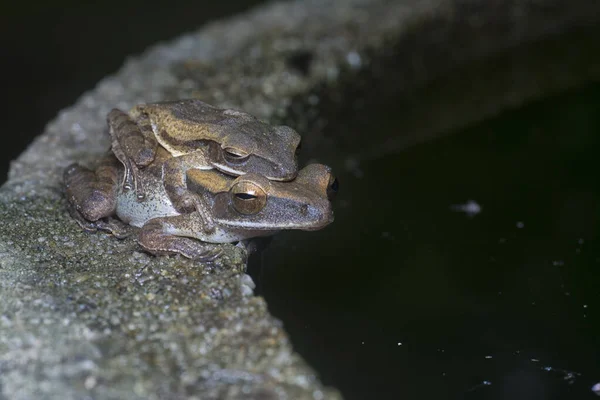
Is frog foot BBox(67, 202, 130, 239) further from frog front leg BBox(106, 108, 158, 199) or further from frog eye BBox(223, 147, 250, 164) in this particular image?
frog eye BBox(223, 147, 250, 164)

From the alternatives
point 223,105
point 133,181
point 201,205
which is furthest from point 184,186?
point 223,105

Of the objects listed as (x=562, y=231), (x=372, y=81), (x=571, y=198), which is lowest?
(x=562, y=231)

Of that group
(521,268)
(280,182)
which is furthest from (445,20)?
(280,182)

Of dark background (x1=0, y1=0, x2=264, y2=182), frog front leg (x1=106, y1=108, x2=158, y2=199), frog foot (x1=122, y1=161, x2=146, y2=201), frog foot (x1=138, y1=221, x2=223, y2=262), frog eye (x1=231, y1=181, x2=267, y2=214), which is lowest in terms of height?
frog foot (x1=138, y1=221, x2=223, y2=262)

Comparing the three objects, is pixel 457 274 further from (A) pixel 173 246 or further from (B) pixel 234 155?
(A) pixel 173 246

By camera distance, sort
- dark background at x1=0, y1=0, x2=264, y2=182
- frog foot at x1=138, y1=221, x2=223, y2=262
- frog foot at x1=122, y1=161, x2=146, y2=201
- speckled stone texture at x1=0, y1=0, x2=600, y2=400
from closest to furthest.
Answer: speckled stone texture at x1=0, y1=0, x2=600, y2=400
frog foot at x1=138, y1=221, x2=223, y2=262
frog foot at x1=122, y1=161, x2=146, y2=201
dark background at x1=0, y1=0, x2=264, y2=182

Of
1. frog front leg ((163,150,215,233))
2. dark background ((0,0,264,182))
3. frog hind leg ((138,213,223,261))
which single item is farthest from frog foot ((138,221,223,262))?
dark background ((0,0,264,182))

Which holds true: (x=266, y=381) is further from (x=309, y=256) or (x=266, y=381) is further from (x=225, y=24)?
(x=225, y=24)
